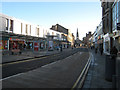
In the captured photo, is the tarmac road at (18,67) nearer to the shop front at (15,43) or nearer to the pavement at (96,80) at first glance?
the pavement at (96,80)

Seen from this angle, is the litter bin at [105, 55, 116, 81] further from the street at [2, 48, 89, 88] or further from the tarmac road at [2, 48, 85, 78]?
the tarmac road at [2, 48, 85, 78]

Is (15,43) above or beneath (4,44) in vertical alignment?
above

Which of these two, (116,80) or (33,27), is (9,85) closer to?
(116,80)

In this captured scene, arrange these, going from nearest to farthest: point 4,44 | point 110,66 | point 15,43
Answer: point 110,66
point 4,44
point 15,43

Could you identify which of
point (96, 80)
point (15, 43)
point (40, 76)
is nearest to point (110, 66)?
point (96, 80)

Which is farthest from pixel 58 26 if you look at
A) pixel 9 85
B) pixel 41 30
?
pixel 9 85

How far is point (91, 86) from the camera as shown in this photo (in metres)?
4.70

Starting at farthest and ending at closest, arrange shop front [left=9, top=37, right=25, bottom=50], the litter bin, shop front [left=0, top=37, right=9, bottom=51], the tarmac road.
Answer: shop front [left=9, top=37, right=25, bottom=50] < shop front [left=0, top=37, right=9, bottom=51] < the tarmac road < the litter bin

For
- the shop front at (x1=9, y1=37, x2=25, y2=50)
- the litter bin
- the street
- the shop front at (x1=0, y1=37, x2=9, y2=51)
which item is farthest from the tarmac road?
the shop front at (x1=9, y1=37, x2=25, y2=50)

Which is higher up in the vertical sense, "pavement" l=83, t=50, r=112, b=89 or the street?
"pavement" l=83, t=50, r=112, b=89

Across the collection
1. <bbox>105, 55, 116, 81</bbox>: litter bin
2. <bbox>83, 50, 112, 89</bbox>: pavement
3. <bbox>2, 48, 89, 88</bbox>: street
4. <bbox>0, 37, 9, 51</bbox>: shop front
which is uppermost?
<bbox>0, 37, 9, 51</bbox>: shop front

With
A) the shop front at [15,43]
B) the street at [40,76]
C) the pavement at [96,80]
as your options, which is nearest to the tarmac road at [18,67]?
the street at [40,76]

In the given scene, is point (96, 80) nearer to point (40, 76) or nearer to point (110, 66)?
point (110, 66)

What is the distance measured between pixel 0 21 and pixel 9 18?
119 inches
